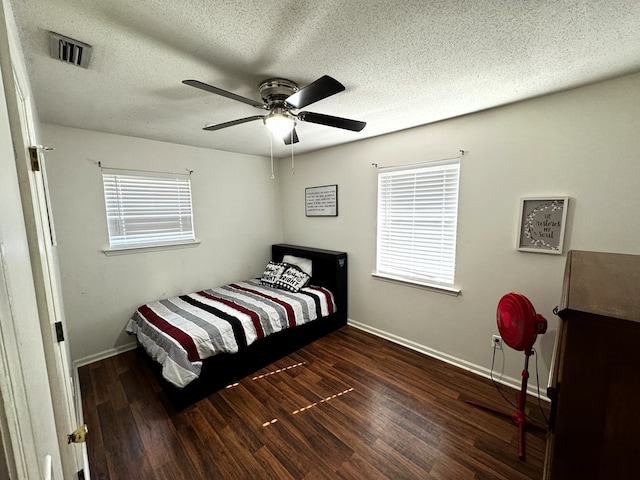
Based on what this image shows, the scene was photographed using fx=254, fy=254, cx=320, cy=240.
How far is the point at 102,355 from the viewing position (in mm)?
2682

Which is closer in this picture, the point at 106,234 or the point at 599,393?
the point at 599,393

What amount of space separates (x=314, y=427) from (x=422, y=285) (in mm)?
1635

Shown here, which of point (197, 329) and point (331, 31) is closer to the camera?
point (331, 31)

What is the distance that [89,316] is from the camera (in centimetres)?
260

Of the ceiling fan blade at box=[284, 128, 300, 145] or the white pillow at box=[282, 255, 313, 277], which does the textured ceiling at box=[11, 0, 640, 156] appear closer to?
the ceiling fan blade at box=[284, 128, 300, 145]

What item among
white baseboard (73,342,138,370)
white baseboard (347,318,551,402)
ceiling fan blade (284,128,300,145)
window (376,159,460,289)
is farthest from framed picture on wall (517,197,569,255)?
white baseboard (73,342,138,370)

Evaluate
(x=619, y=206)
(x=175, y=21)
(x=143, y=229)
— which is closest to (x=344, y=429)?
(x=619, y=206)

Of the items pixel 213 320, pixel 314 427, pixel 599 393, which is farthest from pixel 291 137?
pixel 314 427

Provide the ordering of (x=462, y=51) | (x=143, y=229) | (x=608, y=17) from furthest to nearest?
1. (x=143, y=229)
2. (x=462, y=51)
3. (x=608, y=17)

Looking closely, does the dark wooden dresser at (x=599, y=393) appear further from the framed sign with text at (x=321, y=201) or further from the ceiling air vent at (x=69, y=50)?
the framed sign with text at (x=321, y=201)

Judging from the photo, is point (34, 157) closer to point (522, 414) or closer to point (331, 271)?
point (331, 271)

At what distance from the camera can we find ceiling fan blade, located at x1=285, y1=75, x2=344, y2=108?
124 centimetres

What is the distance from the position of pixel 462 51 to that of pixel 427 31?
0.95 ft

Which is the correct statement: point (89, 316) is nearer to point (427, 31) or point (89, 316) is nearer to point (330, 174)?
point (330, 174)
